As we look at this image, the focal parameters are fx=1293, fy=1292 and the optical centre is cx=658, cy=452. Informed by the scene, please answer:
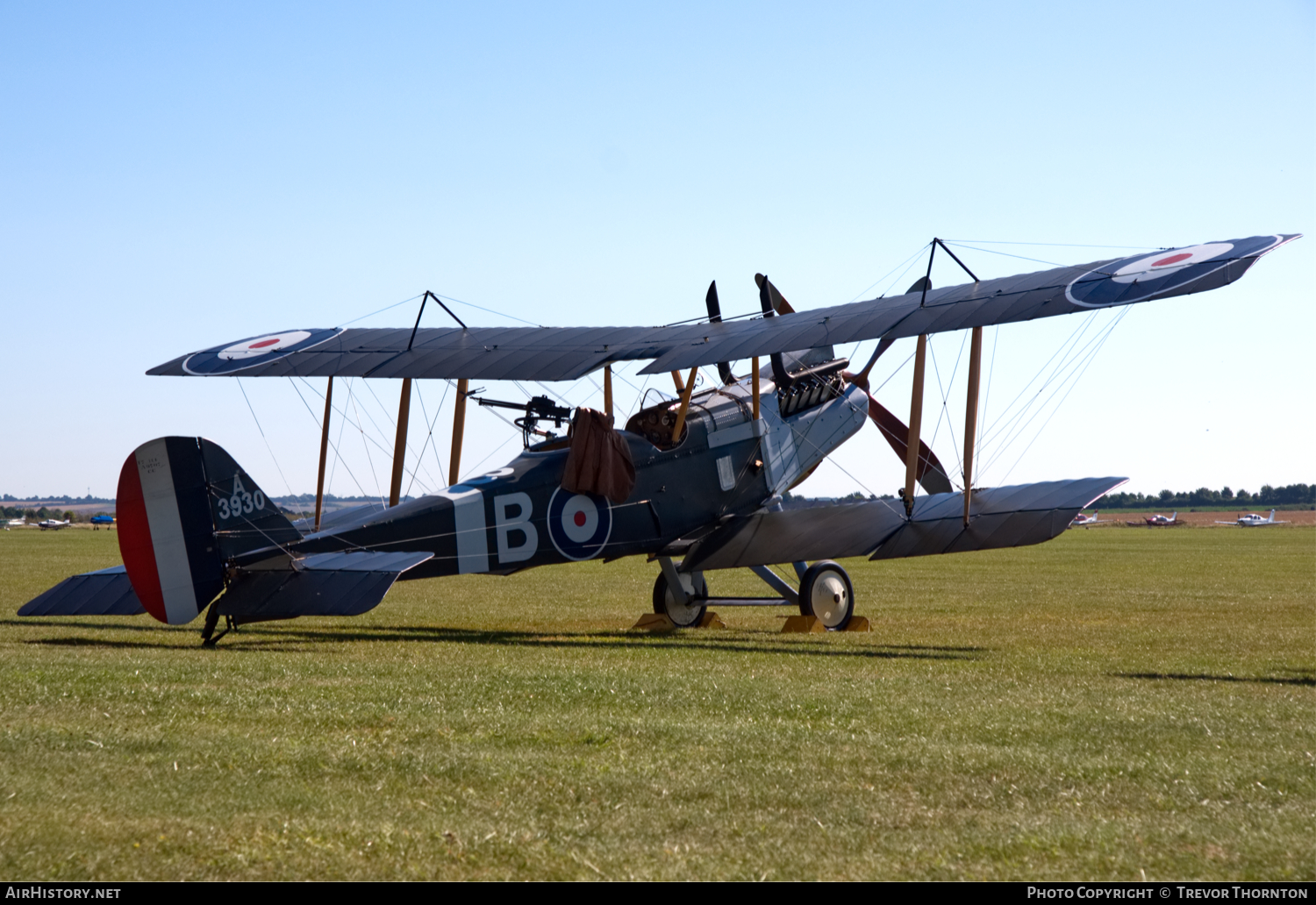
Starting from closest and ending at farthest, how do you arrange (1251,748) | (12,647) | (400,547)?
(1251,748)
(12,647)
(400,547)

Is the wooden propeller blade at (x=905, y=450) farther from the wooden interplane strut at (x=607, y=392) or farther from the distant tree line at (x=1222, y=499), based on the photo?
the distant tree line at (x=1222, y=499)

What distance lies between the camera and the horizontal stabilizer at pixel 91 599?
11.2 metres

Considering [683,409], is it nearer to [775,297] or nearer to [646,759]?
[775,297]

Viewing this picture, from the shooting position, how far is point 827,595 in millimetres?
13938

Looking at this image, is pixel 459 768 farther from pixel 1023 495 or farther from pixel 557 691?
pixel 1023 495

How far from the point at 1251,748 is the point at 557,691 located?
3.85 meters

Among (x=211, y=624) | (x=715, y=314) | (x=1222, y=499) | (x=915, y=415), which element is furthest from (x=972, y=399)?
(x=1222, y=499)

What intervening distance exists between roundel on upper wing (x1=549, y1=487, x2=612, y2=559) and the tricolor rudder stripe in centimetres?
327

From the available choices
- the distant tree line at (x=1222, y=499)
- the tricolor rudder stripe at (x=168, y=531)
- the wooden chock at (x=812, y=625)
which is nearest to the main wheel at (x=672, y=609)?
the wooden chock at (x=812, y=625)

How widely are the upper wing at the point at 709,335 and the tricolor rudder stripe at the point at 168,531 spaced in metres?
3.09

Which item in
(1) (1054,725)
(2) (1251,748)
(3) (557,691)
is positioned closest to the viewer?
(2) (1251,748)

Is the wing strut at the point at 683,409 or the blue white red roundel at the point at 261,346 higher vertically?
the blue white red roundel at the point at 261,346

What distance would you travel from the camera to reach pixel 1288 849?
4.38 m
